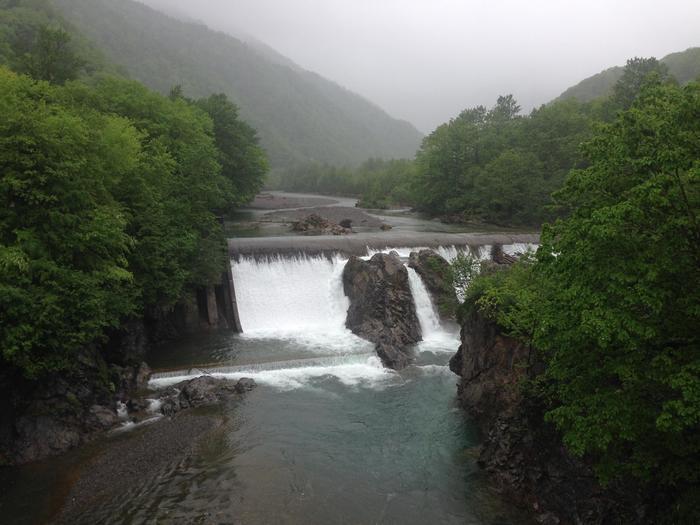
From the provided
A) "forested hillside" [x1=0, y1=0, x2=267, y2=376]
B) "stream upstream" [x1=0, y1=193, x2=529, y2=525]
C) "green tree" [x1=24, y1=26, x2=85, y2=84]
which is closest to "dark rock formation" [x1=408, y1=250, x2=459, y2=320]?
"stream upstream" [x1=0, y1=193, x2=529, y2=525]

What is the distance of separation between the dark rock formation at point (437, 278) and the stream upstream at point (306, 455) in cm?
289

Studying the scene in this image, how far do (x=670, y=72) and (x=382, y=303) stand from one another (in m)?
97.0

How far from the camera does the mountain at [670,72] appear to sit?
89375 millimetres

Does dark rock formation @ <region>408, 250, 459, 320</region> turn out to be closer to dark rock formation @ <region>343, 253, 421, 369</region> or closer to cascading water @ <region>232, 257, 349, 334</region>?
dark rock formation @ <region>343, 253, 421, 369</region>

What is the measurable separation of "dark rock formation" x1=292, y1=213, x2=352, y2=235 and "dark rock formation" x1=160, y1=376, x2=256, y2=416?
24220 millimetres

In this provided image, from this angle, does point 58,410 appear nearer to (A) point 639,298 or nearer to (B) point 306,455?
(B) point 306,455

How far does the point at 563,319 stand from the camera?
900cm

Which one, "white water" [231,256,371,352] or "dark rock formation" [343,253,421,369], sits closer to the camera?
"dark rock formation" [343,253,421,369]

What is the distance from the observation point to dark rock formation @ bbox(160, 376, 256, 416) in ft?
53.8

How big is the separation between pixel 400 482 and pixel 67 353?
1014 centimetres

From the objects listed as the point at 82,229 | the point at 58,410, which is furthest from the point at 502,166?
the point at 58,410

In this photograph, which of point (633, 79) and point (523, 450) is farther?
point (633, 79)

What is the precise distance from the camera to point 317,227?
43562mm

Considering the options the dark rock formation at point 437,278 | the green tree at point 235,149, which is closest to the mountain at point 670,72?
the green tree at point 235,149
